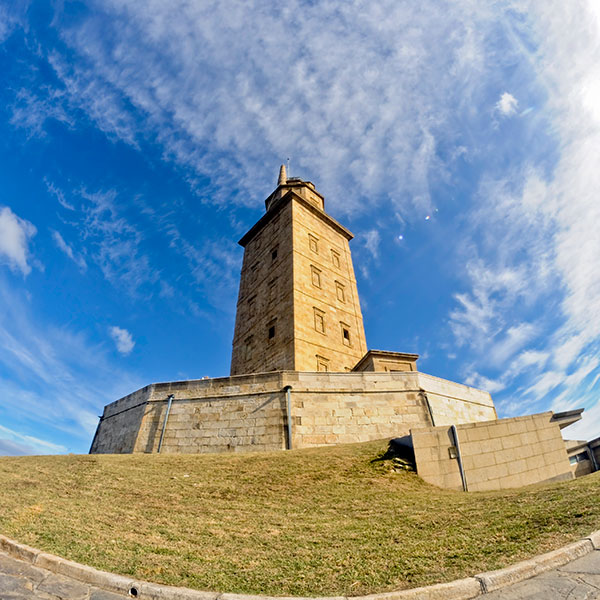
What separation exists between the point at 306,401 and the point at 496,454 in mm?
8819

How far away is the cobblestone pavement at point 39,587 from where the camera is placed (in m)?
4.11

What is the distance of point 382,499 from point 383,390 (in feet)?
32.0

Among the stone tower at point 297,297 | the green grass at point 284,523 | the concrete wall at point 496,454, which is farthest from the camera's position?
the stone tower at point 297,297

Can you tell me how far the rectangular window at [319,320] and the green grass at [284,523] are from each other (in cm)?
1490

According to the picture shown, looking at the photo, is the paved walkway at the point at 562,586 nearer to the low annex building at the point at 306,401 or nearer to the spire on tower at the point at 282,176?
the low annex building at the point at 306,401

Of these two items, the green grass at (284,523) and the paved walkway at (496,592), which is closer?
the paved walkway at (496,592)

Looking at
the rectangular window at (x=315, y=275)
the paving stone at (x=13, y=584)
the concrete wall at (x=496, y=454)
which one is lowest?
the paving stone at (x=13, y=584)

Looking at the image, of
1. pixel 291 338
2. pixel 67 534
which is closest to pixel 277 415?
pixel 291 338

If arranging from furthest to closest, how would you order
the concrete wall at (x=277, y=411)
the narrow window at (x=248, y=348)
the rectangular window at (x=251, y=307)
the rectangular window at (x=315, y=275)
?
the rectangular window at (x=251, y=307) < the rectangular window at (x=315, y=275) < the narrow window at (x=248, y=348) < the concrete wall at (x=277, y=411)

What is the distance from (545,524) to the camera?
538 centimetres

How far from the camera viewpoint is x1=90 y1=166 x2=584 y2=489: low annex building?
38.7ft

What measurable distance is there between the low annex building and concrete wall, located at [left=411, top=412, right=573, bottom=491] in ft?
0.13

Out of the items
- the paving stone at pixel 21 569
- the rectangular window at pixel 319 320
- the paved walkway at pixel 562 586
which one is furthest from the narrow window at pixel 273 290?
the paved walkway at pixel 562 586

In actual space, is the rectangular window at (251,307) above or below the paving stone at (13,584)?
above
